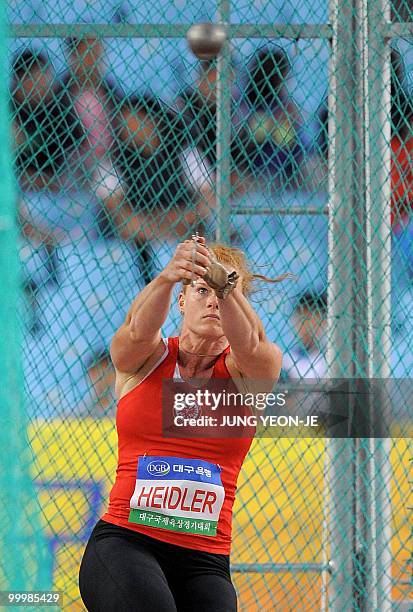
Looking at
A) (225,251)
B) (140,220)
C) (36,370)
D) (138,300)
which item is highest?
(140,220)

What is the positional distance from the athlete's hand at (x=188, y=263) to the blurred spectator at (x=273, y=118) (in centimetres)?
158

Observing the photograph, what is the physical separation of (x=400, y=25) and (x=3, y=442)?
6.32 ft

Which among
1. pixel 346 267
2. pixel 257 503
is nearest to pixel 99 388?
pixel 257 503

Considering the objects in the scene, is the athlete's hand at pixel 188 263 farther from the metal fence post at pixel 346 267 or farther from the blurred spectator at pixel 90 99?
the blurred spectator at pixel 90 99

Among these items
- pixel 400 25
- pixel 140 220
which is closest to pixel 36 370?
pixel 140 220

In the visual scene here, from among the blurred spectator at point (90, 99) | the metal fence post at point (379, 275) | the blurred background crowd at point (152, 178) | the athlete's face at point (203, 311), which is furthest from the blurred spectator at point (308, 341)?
the athlete's face at point (203, 311)

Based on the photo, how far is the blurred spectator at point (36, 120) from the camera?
10.5 ft

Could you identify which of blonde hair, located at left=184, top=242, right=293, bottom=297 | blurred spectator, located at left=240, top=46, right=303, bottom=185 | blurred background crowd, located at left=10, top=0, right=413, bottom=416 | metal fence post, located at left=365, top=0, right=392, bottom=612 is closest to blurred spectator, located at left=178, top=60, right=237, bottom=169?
blurred background crowd, located at left=10, top=0, right=413, bottom=416

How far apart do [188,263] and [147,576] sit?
0.55m

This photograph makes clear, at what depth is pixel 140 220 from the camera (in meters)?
3.28

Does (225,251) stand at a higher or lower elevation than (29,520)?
higher

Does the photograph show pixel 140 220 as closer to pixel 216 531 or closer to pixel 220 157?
pixel 220 157

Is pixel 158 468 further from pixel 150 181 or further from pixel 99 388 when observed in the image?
pixel 150 181

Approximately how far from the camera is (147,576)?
65.5 inches
